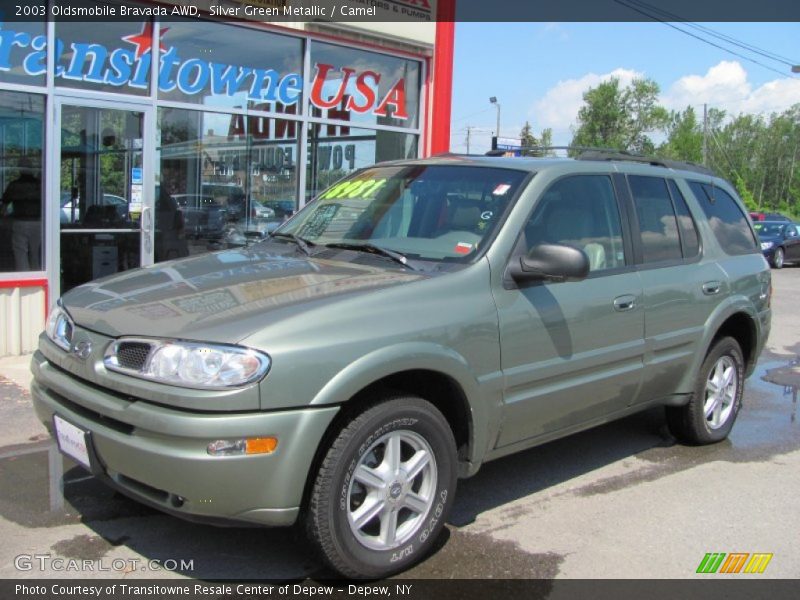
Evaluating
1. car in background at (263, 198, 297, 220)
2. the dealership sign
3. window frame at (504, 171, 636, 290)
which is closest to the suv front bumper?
window frame at (504, 171, 636, 290)

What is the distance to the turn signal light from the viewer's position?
112 inches

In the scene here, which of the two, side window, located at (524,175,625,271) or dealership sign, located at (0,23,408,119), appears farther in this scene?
dealership sign, located at (0,23,408,119)

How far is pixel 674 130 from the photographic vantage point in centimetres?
9475

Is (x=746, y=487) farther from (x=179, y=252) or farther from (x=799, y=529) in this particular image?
(x=179, y=252)

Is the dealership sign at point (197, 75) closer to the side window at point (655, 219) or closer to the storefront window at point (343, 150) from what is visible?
the storefront window at point (343, 150)

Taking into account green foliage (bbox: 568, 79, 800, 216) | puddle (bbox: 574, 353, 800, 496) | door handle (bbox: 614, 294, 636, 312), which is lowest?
puddle (bbox: 574, 353, 800, 496)

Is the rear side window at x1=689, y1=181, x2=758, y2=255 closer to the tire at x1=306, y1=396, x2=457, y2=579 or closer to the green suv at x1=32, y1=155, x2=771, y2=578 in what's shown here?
the green suv at x1=32, y1=155, x2=771, y2=578

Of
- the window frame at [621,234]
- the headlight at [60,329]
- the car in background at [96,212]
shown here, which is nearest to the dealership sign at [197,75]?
the car in background at [96,212]

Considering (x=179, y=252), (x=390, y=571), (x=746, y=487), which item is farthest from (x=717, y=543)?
(x=179, y=252)

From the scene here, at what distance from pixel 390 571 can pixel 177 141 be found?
21.6 ft

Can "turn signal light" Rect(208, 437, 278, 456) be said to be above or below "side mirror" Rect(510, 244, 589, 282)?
below

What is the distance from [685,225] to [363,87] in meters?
6.32

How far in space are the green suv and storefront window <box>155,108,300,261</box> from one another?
14.0 feet

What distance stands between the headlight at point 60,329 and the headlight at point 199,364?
613 millimetres
